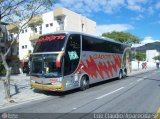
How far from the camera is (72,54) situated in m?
16.7

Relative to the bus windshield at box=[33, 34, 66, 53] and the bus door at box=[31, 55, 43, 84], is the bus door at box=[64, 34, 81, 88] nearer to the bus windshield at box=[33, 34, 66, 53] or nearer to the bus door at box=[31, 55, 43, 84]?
the bus windshield at box=[33, 34, 66, 53]

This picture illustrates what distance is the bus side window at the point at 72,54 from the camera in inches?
634

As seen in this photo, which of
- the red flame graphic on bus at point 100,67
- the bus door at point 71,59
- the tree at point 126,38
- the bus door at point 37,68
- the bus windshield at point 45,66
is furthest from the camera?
the tree at point 126,38

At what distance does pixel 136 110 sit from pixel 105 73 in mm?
12183

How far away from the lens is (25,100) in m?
14.7

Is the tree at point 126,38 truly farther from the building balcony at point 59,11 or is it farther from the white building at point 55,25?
the building balcony at point 59,11

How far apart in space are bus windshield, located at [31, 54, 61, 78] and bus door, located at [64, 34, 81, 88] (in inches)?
24.9

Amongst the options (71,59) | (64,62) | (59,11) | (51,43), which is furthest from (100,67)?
(59,11)

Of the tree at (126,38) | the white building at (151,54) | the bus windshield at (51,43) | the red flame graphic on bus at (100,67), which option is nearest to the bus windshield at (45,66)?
the bus windshield at (51,43)

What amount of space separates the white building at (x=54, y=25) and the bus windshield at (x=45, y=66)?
76.2ft

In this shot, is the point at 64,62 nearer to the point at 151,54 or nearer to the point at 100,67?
the point at 100,67

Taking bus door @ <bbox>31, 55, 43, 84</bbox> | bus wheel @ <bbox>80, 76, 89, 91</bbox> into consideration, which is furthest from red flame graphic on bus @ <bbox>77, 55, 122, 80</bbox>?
bus door @ <bbox>31, 55, 43, 84</bbox>

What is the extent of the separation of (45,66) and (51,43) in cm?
144

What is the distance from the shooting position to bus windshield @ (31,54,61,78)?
15727mm
